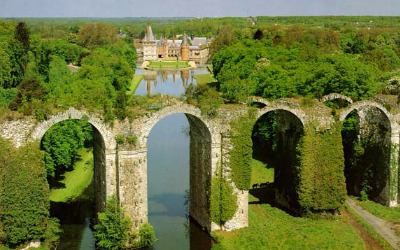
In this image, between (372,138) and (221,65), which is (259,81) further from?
(221,65)

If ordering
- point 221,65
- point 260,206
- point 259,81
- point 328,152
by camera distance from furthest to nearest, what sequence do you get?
point 221,65 < point 259,81 < point 260,206 < point 328,152

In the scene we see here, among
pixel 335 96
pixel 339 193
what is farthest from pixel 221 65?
pixel 339 193

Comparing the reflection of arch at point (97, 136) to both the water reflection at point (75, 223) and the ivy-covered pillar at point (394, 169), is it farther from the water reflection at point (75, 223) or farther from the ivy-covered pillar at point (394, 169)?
the ivy-covered pillar at point (394, 169)

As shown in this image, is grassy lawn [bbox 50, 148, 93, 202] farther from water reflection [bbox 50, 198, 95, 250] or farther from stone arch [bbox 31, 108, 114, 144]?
stone arch [bbox 31, 108, 114, 144]

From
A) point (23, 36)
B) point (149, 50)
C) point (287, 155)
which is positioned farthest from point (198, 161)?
point (149, 50)

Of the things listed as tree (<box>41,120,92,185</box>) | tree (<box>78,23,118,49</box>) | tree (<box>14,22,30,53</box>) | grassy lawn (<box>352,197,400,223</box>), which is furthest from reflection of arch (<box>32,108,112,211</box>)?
tree (<box>78,23,118,49</box>)

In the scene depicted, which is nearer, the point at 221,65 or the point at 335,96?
the point at 335,96

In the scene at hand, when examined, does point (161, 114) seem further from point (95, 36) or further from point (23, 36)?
point (95, 36)
